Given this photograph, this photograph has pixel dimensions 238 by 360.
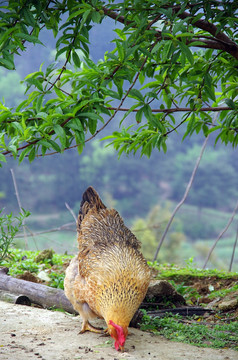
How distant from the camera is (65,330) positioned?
11.7ft

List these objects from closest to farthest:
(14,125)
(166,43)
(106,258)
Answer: (166,43)
(14,125)
(106,258)

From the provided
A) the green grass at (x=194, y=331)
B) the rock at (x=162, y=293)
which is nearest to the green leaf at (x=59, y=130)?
the green grass at (x=194, y=331)

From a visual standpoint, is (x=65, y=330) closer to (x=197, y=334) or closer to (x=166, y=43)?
(x=197, y=334)

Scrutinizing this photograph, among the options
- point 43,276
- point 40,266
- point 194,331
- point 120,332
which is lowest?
point 120,332

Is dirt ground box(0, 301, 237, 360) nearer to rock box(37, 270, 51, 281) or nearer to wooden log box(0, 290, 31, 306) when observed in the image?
wooden log box(0, 290, 31, 306)

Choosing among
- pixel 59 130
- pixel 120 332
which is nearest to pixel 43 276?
pixel 120 332

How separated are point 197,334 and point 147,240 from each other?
18.6 ft

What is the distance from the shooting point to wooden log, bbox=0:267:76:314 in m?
4.20

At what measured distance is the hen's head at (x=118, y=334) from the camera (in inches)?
123

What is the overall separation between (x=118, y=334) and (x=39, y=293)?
1419 mm

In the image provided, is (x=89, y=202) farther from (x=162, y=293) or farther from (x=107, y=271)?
(x=162, y=293)

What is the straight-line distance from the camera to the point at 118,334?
3.15 meters

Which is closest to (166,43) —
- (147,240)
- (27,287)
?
(27,287)

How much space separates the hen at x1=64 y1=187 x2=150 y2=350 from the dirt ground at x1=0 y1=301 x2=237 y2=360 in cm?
13
